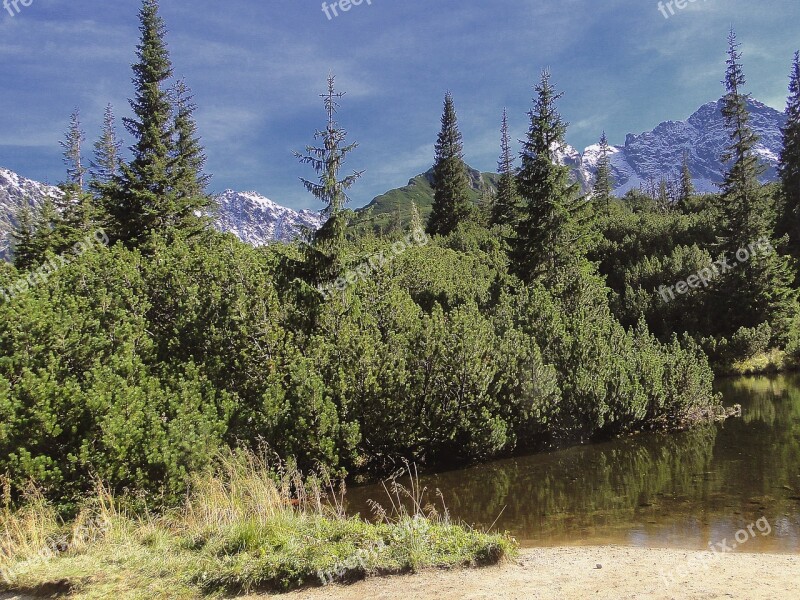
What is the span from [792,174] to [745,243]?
1671 centimetres

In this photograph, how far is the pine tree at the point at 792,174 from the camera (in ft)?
143

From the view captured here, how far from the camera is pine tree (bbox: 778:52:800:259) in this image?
43688 millimetres

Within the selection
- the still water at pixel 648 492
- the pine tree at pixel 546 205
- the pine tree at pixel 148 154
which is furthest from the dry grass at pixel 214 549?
the pine tree at pixel 546 205

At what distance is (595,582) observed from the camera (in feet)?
20.2

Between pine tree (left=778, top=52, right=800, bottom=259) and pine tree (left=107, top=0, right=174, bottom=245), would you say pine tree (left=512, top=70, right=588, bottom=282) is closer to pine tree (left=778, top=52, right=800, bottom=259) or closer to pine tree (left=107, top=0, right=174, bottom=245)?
pine tree (left=107, top=0, right=174, bottom=245)

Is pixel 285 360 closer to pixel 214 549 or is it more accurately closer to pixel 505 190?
pixel 214 549

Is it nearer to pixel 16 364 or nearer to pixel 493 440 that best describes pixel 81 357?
pixel 16 364

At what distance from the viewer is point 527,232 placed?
95.6 feet

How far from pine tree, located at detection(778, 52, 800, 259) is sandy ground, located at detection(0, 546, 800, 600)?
46939 mm

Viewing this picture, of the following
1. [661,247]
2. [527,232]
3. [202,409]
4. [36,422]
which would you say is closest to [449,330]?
[202,409]

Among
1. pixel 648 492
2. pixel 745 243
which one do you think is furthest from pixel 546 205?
pixel 648 492

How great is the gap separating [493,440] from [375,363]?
3908 millimetres

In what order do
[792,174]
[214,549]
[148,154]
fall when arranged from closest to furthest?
[214,549], [148,154], [792,174]

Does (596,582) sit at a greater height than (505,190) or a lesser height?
lesser
